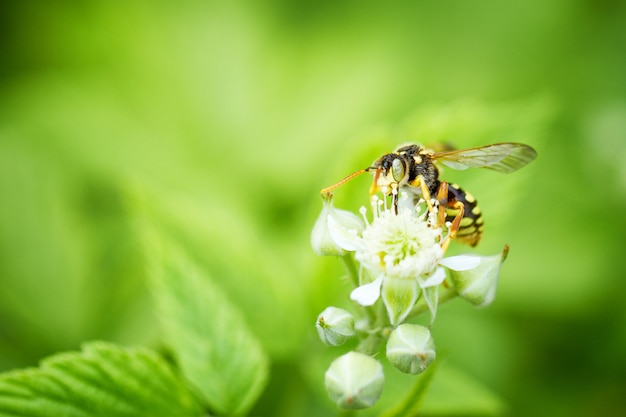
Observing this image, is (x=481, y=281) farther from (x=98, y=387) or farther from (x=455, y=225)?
(x=98, y=387)

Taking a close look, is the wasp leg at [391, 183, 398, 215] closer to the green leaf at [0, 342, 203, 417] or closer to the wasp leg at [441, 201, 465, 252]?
the wasp leg at [441, 201, 465, 252]

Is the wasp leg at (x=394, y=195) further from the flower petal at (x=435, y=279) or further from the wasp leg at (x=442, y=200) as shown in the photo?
the flower petal at (x=435, y=279)

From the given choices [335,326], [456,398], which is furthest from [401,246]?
[456,398]

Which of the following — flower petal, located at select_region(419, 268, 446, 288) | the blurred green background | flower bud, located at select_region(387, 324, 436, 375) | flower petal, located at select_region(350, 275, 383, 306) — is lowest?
flower bud, located at select_region(387, 324, 436, 375)

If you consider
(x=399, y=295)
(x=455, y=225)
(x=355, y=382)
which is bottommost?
(x=355, y=382)

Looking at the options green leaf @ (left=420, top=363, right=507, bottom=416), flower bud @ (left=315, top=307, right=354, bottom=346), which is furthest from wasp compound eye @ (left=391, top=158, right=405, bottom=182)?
green leaf @ (left=420, top=363, right=507, bottom=416)

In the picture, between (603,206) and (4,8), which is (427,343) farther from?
(4,8)
